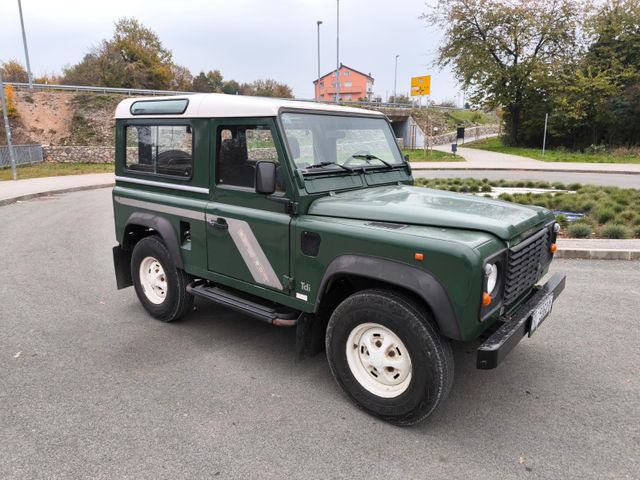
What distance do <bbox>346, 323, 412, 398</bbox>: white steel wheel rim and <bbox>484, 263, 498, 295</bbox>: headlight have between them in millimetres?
648

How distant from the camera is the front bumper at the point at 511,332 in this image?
2822 millimetres

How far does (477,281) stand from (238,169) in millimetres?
2145

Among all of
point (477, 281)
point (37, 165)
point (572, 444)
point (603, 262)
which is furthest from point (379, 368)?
point (37, 165)

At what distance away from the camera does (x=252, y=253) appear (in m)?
3.81

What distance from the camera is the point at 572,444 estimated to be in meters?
2.95

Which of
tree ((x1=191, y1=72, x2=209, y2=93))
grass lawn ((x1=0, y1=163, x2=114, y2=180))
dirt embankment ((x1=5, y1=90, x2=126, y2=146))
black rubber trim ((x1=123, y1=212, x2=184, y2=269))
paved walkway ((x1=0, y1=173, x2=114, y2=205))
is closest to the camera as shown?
black rubber trim ((x1=123, y1=212, x2=184, y2=269))

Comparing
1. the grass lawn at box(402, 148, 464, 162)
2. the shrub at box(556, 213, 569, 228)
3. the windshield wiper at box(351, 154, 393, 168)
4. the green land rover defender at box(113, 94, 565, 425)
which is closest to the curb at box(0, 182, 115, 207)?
the green land rover defender at box(113, 94, 565, 425)

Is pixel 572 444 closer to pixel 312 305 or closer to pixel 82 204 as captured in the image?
pixel 312 305

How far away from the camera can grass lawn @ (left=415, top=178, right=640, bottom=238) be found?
308 inches

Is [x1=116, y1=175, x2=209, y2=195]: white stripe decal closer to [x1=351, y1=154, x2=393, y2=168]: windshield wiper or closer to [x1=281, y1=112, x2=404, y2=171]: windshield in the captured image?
[x1=281, y1=112, x2=404, y2=171]: windshield

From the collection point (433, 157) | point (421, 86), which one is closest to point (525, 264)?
point (433, 157)

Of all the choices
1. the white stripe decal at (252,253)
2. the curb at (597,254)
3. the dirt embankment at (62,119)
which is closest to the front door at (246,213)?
the white stripe decal at (252,253)

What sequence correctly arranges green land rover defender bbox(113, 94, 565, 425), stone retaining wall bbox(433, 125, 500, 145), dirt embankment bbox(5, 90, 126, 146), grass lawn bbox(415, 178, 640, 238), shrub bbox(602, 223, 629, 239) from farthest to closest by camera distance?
stone retaining wall bbox(433, 125, 500, 145)
dirt embankment bbox(5, 90, 126, 146)
grass lawn bbox(415, 178, 640, 238)
shrub bbox(602, 223, 629, 239)
green land rover defender bbox(113, 94, 565, 425)

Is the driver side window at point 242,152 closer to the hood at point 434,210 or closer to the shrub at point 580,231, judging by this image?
the hood at point 434,210
